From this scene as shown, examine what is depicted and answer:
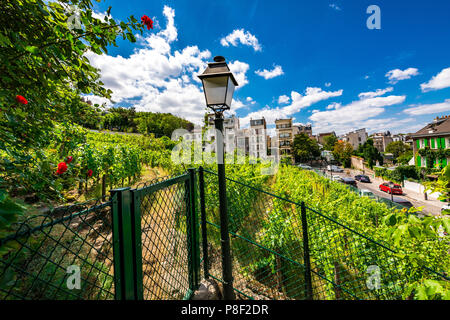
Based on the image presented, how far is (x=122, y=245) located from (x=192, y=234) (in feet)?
4.13

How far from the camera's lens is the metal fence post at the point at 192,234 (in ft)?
8.55

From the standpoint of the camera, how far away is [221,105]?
8.13ft

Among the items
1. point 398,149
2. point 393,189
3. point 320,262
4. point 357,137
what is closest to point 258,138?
point 398,149

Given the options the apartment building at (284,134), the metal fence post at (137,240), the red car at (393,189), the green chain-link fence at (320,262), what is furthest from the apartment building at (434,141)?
the metal fence post at (137,240)

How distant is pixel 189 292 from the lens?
256 centimetres

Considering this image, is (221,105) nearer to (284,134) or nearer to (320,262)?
(320,262)

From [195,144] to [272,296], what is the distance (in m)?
7.22

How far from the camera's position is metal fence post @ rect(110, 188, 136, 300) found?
1443mm

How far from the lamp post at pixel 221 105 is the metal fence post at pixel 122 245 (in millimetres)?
1150

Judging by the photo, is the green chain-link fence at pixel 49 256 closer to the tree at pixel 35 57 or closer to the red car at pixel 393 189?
the tree at pixel 35 57

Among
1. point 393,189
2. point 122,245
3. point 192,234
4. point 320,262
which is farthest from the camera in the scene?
point 393,189
